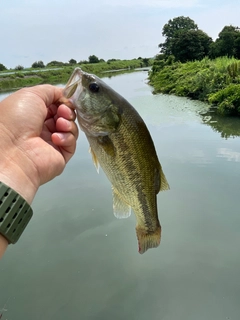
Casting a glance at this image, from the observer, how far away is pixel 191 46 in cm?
3991

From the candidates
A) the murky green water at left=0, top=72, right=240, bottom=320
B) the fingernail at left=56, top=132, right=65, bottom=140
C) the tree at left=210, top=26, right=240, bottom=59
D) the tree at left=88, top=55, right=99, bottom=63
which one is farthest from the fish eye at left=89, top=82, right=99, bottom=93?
the tree at left=88, top=55, right=99, bottom=63

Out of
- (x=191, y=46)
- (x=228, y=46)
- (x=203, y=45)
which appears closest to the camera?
(x=228, y=46)

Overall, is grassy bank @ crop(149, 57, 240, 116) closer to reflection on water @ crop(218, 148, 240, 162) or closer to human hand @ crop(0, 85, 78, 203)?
reflection on water @ crop(218, 148, 240, 162)

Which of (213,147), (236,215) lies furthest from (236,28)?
(236,215)

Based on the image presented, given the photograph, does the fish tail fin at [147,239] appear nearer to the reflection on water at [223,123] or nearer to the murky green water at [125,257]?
the murky green water at [125,257]

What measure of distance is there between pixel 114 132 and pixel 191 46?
41.5m

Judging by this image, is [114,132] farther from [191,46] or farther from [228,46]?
[191,46]

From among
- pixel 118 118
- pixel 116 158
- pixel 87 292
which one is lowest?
pixel 87 292

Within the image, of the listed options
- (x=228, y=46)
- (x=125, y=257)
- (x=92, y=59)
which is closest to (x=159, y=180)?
(x=125, y=257)

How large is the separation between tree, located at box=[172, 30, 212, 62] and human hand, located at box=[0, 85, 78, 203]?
131 feet

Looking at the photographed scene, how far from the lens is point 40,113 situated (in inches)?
75.7

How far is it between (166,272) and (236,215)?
1.88 meters

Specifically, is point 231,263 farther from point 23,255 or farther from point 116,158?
point 116,158

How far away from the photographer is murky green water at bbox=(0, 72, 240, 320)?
4387mm
